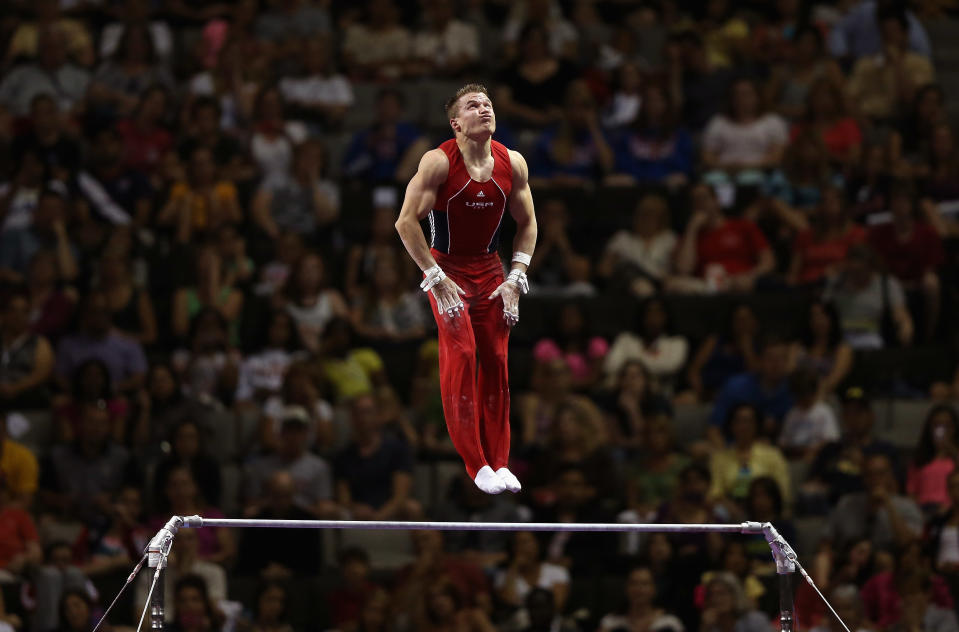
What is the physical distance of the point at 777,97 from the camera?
12.9m

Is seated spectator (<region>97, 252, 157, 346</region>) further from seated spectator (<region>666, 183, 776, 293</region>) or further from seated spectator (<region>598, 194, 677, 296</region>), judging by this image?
seated spectator (<region>666, 183, 776, 293</region>)

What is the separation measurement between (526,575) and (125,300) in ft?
12.2

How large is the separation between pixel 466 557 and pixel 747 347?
2660mm

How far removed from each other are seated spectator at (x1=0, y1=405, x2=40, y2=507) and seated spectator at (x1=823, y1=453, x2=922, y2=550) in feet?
17.1

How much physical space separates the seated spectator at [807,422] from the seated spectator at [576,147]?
2.66 meters

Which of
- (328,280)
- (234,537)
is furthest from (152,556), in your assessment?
(328,280)

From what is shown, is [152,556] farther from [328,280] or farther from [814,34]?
[814,34]

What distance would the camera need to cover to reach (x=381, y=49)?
13172 mm

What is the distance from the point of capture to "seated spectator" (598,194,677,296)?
11.5 metres

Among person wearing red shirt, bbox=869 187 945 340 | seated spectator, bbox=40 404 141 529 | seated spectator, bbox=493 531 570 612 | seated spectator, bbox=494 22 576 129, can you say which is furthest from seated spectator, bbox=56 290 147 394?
person wearing red shirt, bbox=869 187 945 340

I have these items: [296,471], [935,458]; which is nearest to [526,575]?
[296,471]

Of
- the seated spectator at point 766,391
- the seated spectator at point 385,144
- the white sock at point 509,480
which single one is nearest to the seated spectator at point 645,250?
the seated spectator at point 766,391

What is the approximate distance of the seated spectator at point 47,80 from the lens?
40.7 feet

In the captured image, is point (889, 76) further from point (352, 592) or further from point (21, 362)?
point (21, 362)
